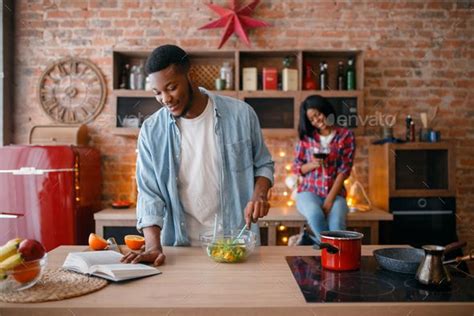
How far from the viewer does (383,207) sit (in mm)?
3846

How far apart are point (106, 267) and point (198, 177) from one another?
2.28 ft

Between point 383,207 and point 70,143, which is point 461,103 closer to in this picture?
point 383,207

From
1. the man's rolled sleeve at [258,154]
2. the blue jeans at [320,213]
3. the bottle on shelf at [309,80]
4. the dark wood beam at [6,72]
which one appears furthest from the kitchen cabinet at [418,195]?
the dark wood beam at [6,72]

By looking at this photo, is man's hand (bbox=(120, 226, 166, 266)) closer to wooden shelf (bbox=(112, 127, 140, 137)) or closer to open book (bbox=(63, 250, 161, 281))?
open book (bbox=(63, 250, 161, 281))

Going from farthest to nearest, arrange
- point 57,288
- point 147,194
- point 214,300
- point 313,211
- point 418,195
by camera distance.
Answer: point 418,195
point 313,211
point 147,194
point 57,288
point 214,300

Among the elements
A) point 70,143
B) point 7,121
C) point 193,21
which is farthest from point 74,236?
point 193,21

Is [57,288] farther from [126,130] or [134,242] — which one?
[126,130]

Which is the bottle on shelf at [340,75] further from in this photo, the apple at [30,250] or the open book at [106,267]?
the apple at [30,250]

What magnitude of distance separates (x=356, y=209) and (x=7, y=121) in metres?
3.32

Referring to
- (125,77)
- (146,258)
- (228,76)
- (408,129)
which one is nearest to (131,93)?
(125,77)

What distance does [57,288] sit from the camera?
1290mm

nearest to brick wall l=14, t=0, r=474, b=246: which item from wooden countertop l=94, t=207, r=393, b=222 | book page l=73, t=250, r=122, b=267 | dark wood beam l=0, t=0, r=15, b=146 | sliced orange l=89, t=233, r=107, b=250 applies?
dark wood beam l=0, t=0, r=15, b=146

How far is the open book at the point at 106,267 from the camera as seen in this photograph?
1.37 m

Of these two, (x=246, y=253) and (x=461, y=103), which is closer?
(x=246, y=253)
